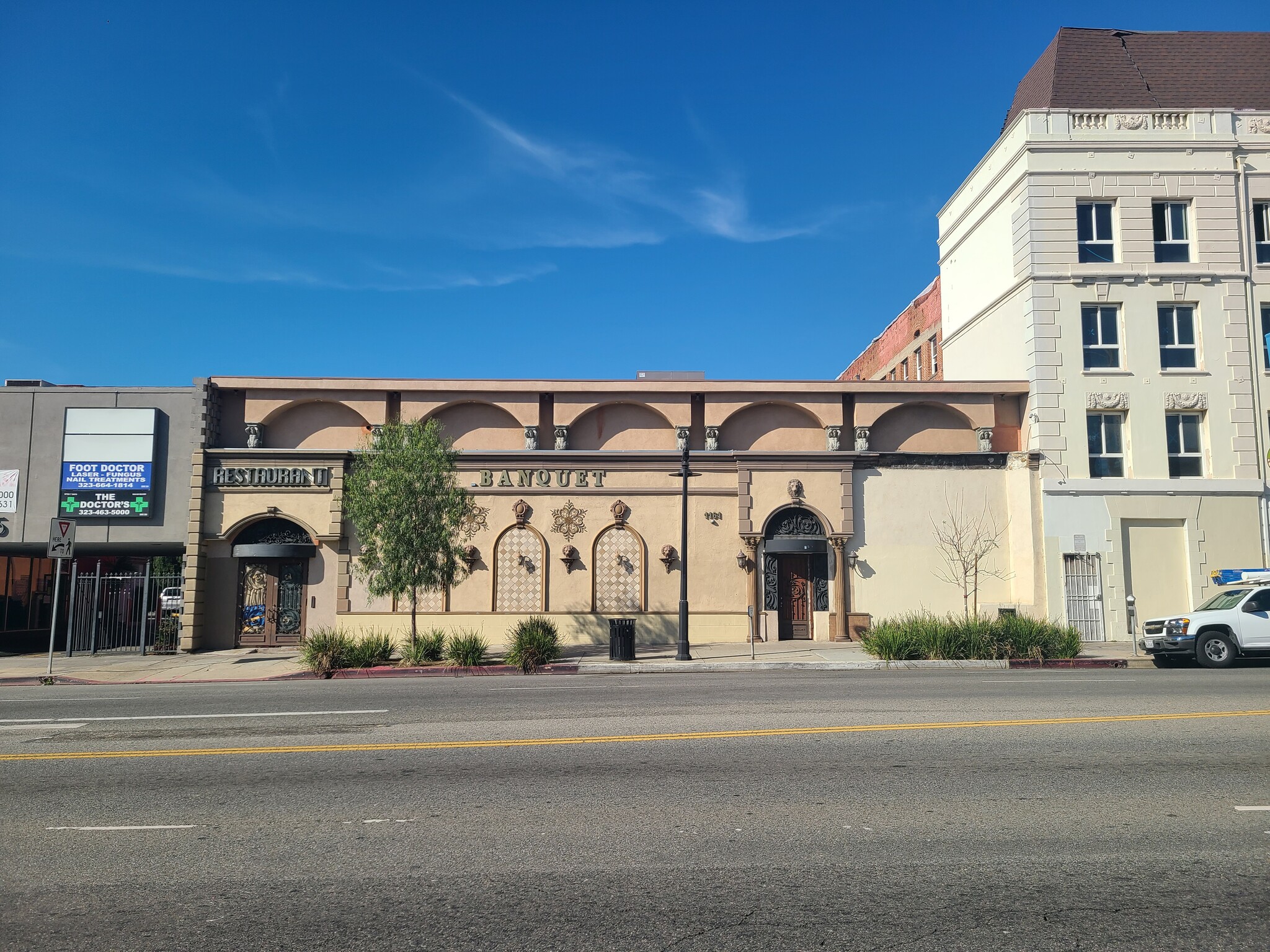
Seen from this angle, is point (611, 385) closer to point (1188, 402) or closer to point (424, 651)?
point (424, 651)

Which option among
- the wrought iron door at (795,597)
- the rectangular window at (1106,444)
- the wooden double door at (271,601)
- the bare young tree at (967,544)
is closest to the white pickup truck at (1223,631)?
the bare young tree at (967,544)

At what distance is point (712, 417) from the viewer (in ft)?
84.7

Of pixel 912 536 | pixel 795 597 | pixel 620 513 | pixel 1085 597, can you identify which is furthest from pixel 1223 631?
pixel 620 513

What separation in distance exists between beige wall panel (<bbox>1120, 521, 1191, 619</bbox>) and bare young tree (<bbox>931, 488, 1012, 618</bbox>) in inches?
136

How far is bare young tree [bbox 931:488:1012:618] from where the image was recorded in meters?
25.0

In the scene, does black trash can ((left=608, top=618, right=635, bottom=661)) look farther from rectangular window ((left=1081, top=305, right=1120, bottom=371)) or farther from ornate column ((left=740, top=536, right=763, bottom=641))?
rectangular window ((left=1081, top=305, right=1120, bottom=371))

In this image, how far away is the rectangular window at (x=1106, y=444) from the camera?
2514 cm

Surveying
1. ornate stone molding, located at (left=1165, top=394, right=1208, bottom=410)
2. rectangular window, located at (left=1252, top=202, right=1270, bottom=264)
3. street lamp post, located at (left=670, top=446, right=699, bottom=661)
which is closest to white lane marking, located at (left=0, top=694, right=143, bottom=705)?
street lamp post, located at (left=670, top=446, right=699, bottom=661)

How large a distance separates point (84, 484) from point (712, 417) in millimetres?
17993

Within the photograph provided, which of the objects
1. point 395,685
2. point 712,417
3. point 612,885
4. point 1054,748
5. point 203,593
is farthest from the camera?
point 712,417

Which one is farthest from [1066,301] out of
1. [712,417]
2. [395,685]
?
[395,685]

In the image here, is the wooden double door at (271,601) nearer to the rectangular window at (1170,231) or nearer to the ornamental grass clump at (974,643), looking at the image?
the ornamental grass clump at (974,643)

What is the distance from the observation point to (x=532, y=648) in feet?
61.6

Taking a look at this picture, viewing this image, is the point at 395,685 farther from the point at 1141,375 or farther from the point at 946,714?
the point at 1141,375
